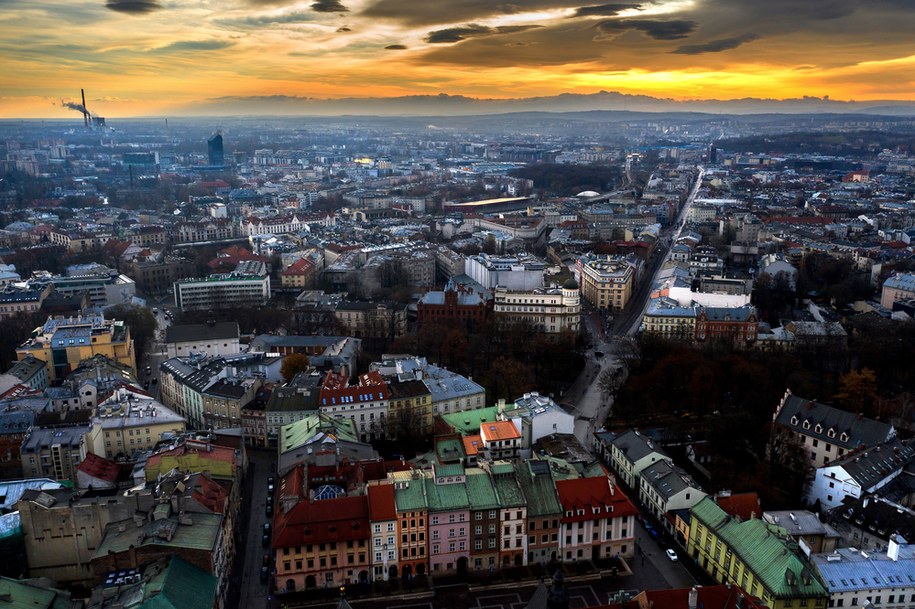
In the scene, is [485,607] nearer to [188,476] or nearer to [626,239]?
[188,476]

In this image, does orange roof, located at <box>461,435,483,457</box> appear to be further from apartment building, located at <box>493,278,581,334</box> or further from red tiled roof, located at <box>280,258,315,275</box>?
red tiled roof, located at <box>280,258,315,275</box>

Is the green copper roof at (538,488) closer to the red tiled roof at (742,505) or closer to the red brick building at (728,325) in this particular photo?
the red tiled roof at (742,505)

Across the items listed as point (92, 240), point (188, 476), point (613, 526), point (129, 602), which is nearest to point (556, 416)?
point (613, 526)

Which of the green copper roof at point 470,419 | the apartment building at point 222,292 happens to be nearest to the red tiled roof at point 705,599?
the green copper roof at point 470,419

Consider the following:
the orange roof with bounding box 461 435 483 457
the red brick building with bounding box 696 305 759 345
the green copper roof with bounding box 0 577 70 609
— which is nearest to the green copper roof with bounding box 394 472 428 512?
the orange roof with bounding box 461 435 483 457

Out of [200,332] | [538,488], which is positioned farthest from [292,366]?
[538,488]

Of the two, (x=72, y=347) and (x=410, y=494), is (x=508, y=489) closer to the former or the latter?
(x=410, y=494)

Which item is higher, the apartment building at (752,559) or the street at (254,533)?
the apartment building at (752,559)
